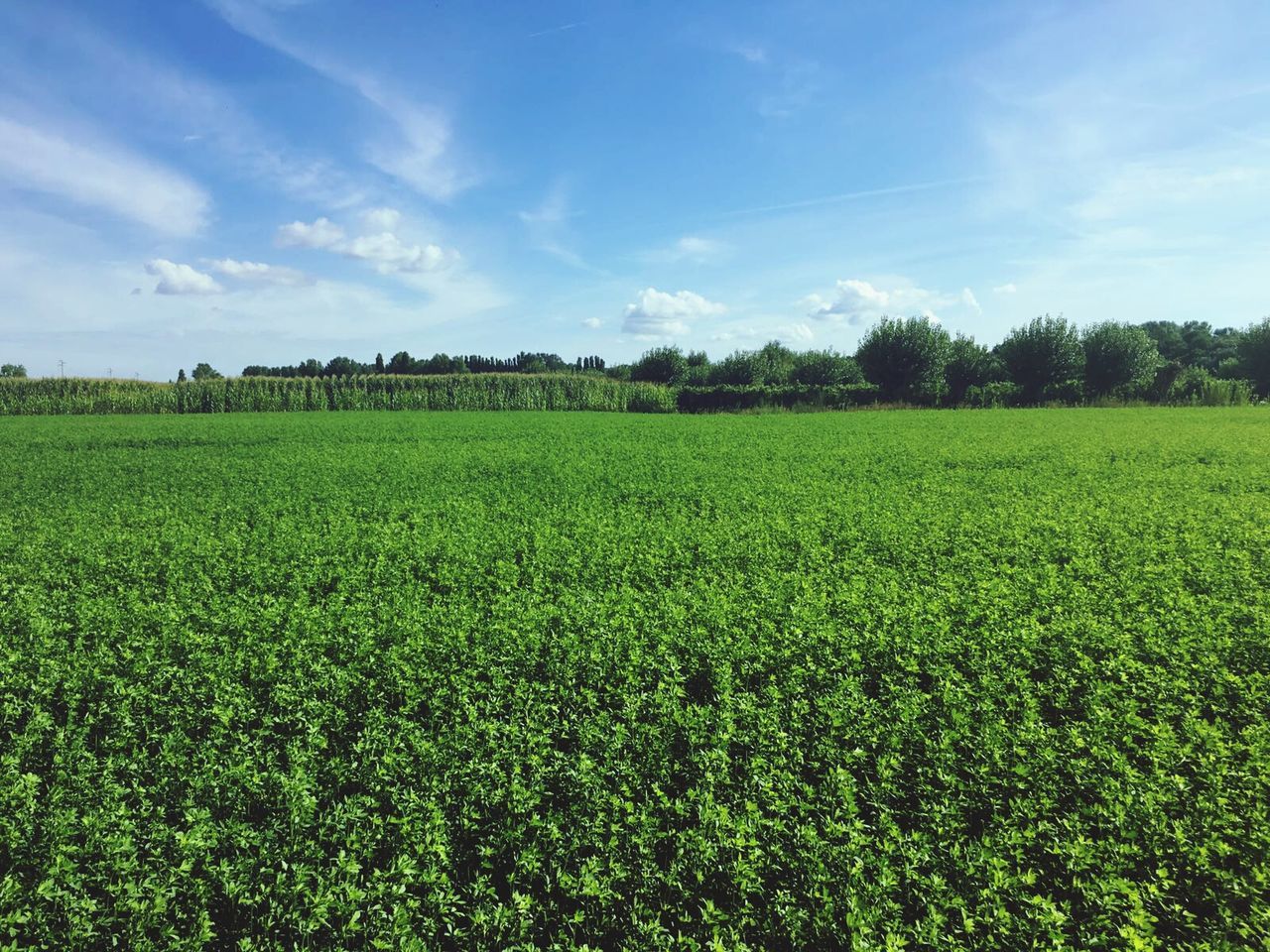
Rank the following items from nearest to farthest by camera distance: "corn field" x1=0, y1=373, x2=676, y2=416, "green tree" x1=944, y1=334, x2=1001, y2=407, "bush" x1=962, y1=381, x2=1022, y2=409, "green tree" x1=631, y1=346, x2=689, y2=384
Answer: "corn field" x1=0, y1=373, x2=676, y2=416 < "bush" x1=962, y1=381, x2=1022, y2=409 < "green tree" x1=944, y1=334, x2=1001, y2=407 < "green tree" x1=631, y1=346, x2=689, y2=384

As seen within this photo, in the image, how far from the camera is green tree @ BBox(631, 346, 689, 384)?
332 ft

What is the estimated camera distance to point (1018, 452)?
948 inches

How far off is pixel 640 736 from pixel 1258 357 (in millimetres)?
86824

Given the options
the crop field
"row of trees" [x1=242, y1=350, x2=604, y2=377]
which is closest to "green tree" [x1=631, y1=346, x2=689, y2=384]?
"row of trees" [x1=242, y1=350, x2=604, y2=377]

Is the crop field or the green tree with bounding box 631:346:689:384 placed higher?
the green tree with bounding box 631:346:689:384

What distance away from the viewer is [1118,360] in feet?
205

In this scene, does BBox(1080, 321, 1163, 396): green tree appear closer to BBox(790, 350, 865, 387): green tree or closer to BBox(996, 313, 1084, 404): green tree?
BBox(996, 313, 1084, 404): green tree

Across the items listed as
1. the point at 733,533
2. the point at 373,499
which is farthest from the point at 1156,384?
the point at 373,499

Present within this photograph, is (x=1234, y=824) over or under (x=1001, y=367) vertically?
under

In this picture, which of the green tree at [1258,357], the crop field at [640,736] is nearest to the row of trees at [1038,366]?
the green tree at [1258,357]

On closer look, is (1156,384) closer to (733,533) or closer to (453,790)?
(733,533)

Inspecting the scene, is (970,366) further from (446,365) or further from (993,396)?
(446,365)

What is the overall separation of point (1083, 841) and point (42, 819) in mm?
7528

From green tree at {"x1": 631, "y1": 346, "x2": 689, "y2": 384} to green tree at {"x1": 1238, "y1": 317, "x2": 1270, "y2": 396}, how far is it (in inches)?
2516
